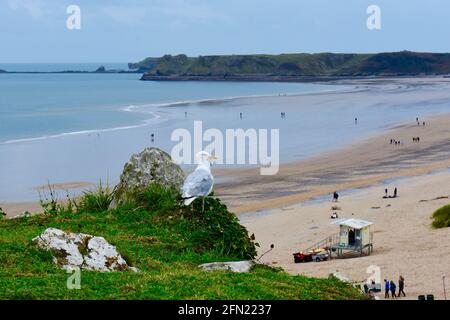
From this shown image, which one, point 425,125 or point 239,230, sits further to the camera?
point 425,125

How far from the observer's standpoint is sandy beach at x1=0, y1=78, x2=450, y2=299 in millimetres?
21594

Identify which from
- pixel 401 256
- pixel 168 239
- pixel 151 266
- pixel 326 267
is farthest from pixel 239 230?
pixel 401 256

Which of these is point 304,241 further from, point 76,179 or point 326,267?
point 76,179

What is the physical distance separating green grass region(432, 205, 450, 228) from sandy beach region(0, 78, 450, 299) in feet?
A: 1.34

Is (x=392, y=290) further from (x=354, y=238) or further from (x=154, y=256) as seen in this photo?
(x=354, y=238)

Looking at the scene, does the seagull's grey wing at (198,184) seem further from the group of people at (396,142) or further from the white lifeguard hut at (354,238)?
the group of people at (396,142)

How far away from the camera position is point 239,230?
14180 mm

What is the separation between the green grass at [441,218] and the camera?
26.5m

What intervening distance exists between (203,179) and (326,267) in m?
9.89

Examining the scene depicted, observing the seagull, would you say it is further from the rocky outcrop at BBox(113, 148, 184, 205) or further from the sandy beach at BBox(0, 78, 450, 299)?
the sandy beach at BBox(0, 78, 450, 299)

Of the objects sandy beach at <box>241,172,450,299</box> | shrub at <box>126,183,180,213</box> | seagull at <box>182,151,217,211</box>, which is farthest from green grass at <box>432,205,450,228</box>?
seagull at <box>182,151,217,211</box>

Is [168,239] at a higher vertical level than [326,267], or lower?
higher

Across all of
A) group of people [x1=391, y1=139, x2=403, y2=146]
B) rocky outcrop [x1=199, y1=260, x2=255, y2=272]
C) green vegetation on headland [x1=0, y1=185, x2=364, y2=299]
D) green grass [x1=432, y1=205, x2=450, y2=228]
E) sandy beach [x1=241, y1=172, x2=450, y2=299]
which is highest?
green vegetation on headland [x1=0, y1=185, x2=364, y2=299]
